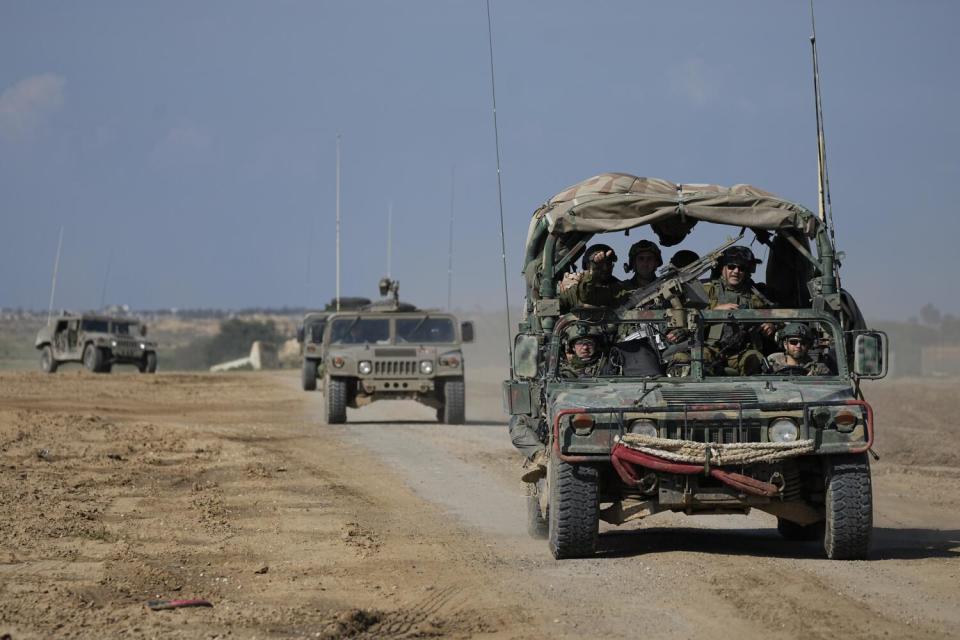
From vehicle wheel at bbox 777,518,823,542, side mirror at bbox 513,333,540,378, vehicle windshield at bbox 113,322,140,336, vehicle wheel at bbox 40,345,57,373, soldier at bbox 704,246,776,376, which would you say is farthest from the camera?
vehicle windshield at bbox 113,322,140,336

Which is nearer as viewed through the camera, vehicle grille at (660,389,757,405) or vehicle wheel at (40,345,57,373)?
vehicle grille at (660,389,757,405)

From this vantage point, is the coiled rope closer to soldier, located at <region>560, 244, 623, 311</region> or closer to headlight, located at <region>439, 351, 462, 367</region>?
soldier, located at <region>560, 244, 623, 311</region>

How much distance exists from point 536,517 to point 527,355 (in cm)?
135

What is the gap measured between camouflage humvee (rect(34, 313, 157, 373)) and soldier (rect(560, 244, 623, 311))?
97.5ft

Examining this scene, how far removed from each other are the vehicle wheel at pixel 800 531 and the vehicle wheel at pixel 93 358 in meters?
30.1

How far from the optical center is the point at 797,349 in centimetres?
891

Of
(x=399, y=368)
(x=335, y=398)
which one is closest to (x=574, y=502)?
(x=399, y=368)

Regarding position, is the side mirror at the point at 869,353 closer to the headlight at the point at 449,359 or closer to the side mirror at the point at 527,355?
the side mirror at the point at 527,355

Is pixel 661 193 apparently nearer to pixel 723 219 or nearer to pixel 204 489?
pixel 723 219

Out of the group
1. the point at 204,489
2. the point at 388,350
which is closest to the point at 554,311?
Result: the point at 204,489

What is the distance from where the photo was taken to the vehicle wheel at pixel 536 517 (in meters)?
9.45

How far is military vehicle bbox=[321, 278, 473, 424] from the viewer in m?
20.5

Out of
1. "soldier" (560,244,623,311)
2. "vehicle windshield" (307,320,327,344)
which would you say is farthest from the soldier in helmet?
"vehicle windshield" (307,320,327,344)

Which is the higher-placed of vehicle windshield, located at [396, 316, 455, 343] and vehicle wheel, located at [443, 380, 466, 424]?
vehicle windshield, located at [396, 316, 455, 343]
